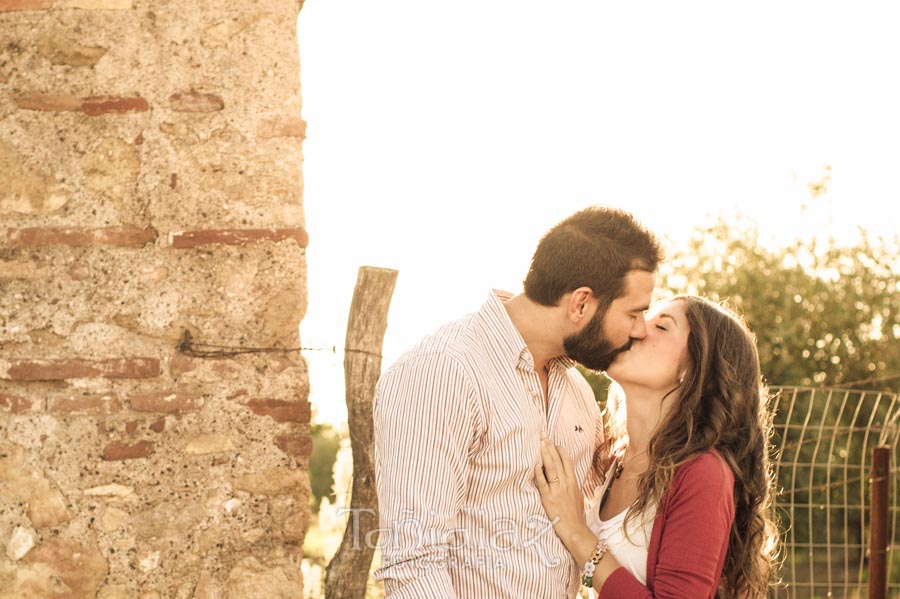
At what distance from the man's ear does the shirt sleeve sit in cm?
42

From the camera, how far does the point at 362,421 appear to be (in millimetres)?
3250

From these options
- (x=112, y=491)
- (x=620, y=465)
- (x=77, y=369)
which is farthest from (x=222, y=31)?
(x=620, y=465)

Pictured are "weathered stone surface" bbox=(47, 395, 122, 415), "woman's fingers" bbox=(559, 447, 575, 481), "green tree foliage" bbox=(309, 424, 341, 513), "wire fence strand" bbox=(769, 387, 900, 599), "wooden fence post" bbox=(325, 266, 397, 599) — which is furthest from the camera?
"green tree foliage" bbox=(309, 424, 341, 513)

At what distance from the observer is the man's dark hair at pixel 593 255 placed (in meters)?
2.75

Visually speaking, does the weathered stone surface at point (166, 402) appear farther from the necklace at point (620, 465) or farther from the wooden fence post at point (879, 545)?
the wooden fence post at point (879, 545)

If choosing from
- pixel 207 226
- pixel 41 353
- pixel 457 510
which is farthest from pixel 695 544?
pixel 41 353

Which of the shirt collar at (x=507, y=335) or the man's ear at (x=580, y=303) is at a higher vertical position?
the man's ear at (x=580, y=303)

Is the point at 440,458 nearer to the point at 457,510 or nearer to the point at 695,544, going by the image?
the point at 457,510

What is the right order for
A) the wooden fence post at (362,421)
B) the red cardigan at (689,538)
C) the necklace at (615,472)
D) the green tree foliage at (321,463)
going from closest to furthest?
the red cardigan at (689,538) → the necklace at (615,472) → the wooden fence post at (362,421) → the green tree foliage at (321,463)

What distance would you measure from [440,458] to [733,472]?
3.20 feet

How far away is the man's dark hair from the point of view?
2.75 metres

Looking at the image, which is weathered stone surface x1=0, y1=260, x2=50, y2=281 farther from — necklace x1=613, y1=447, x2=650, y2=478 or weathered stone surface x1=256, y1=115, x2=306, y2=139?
necklace x1=613, y1=447, x2=650, y2=478

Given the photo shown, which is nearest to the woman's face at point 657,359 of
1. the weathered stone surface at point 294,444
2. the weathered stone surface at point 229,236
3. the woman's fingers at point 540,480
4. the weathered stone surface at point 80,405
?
the woman's fingers at point 540,480

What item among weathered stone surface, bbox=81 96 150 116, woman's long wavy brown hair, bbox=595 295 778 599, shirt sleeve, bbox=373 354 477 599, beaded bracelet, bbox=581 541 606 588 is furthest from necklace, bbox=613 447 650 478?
weathered stone surface, bbox=81 96 150 116
